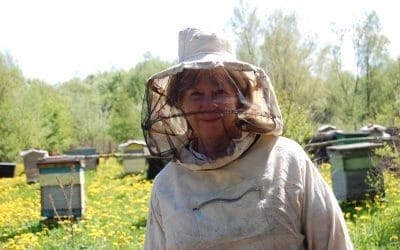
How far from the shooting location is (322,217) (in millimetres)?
1759

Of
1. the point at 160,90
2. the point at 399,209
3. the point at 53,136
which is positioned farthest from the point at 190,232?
the point at 53,136

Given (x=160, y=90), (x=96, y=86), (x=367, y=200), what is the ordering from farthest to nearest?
(x=96, y=86)
(x=367, y=200)
(x=160, y=90)

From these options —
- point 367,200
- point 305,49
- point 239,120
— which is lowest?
point 367,200

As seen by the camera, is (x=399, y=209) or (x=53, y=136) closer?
(x=399, y=209)

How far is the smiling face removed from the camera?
1.85 meters

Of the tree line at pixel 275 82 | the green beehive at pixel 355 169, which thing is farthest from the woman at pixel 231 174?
the tree line at pixel 275 82

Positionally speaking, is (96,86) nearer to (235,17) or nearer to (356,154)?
(235,17)

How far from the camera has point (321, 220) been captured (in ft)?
5.77

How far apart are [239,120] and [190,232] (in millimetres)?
383

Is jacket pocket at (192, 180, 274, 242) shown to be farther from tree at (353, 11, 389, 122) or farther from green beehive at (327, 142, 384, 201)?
tree at (353, 11, 389, 122)

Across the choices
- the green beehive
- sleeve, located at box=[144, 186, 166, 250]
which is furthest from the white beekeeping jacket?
the green beehive

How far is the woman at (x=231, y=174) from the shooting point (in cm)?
176

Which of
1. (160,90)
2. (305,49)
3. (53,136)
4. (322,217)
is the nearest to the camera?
(322,217)

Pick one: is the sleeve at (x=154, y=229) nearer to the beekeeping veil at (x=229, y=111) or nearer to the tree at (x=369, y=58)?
the beekeeping veil at (x=229, y=111)
